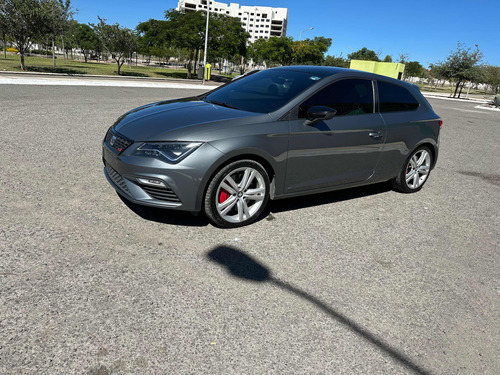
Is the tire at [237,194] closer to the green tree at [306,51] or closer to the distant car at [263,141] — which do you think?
the distant car at [263,141]

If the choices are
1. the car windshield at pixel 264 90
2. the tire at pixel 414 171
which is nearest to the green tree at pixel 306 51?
the tire at pixel 414 171

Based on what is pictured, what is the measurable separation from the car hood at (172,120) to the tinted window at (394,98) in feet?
6.27

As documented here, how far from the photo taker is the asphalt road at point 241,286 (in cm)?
230

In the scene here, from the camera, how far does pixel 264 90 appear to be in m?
4.64

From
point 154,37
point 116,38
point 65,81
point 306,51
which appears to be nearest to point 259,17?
point 306,51

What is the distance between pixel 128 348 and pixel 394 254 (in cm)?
260

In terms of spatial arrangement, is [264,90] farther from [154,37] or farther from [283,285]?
[154,37]

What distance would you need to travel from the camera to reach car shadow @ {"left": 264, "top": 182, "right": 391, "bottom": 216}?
15.6 ft

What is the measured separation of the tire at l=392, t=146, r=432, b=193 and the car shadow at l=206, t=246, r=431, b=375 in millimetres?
3078

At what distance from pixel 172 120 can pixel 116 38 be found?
33.9m

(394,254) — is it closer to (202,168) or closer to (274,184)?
(274,184)

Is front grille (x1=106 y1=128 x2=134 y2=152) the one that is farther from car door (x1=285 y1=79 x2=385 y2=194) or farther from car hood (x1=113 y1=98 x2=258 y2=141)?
car door (x1=285 y1=79 x2=385 y2=194)

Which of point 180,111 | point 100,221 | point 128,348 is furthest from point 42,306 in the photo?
point 180,111

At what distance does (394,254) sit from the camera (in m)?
3.80
